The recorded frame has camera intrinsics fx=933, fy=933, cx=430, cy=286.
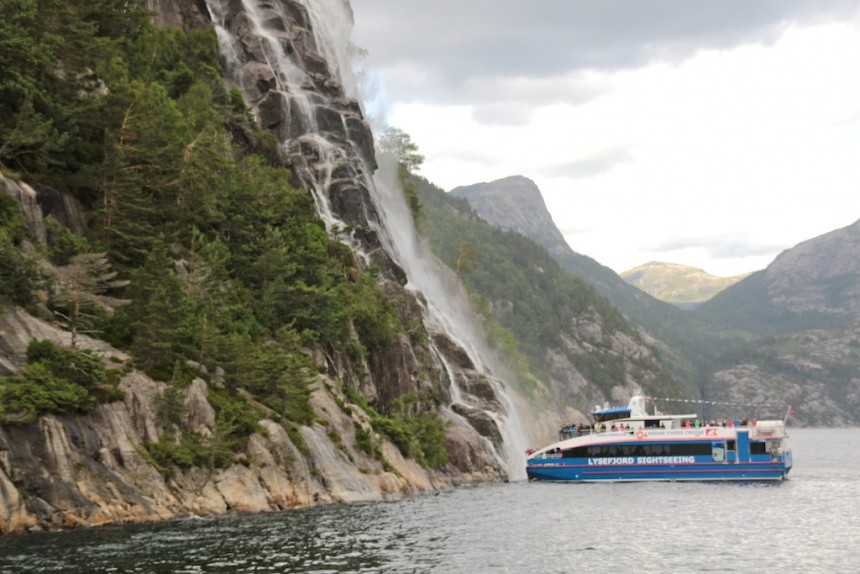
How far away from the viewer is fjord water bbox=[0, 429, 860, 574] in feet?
114

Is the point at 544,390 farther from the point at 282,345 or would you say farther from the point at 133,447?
the point at 133,447

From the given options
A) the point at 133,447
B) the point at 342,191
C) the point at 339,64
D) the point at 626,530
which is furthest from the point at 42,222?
the point at 339,64

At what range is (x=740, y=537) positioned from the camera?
45.8 metres

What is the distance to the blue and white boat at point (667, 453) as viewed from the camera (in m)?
86.6

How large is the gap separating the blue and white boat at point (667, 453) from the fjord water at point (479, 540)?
68.3 ft

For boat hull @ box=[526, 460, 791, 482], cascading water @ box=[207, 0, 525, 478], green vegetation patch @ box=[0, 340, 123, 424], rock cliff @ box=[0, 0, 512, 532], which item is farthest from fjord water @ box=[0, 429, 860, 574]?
cascading water @ box=[207, 0, 525, 478]

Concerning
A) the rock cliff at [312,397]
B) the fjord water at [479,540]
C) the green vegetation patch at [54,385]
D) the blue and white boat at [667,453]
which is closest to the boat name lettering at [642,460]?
the blue and white boat at [667,453]

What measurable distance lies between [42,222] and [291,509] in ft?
70.1

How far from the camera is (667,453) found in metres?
88.5

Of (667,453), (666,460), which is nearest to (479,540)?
(666,460)

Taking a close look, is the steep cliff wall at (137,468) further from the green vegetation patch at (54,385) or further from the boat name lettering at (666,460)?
the boat name lettering at (666,460)

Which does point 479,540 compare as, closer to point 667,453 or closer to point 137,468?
point 137,468

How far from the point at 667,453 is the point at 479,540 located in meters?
49.0

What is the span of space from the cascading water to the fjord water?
37.0 m
